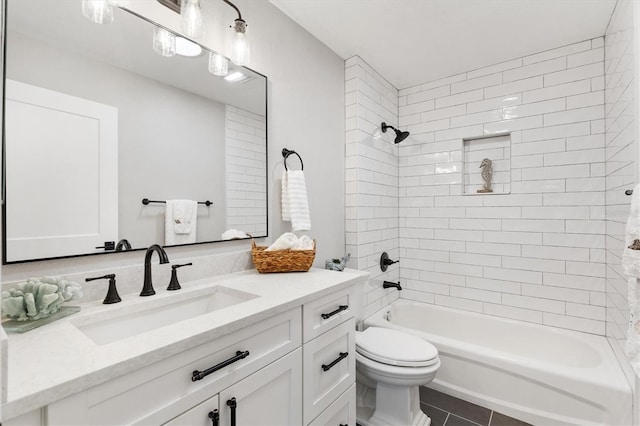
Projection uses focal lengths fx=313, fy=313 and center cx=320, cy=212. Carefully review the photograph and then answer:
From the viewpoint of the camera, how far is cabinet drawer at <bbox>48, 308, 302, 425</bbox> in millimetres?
703

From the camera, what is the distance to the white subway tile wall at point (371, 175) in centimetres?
241

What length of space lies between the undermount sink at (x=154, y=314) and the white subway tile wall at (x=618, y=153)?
200cm

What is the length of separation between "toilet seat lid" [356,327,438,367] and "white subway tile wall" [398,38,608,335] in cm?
99

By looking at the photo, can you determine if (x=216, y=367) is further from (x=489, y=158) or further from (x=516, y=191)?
(x=489, y=158)

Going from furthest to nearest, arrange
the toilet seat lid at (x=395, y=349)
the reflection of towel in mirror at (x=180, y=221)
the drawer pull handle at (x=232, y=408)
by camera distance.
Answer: the toilet seat lid at (x=395, y=349) < the reflection of towel in mirror at (x=180, y=221) < the drawer pull handle at (x=232, y=408)

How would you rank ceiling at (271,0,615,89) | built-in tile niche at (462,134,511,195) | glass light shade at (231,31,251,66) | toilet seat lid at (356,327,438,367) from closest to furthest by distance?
glass light shade at (231,31,251,66) → toilet seat lid at (356,327,438,367) → ceiling at (271,0,615,89) → built-in tile niche at (462,134,511,195)

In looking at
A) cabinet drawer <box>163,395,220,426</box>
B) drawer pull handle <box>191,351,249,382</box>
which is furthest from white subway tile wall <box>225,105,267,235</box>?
cabinet drawer <box>163,395,220,426</box>

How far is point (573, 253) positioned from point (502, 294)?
58cm

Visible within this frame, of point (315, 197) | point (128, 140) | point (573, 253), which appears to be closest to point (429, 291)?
point (573, 253)

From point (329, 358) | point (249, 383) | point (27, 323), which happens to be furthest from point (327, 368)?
point (27, 323)

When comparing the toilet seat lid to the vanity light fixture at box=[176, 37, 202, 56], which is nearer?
the vanity light fixture at box=[176, 37, 202, 56]

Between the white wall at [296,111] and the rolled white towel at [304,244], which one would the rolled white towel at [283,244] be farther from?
the white wall at [296,111]

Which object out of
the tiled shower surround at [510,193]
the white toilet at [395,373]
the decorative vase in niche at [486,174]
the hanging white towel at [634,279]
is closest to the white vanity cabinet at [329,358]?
the white toilet at [395,373]

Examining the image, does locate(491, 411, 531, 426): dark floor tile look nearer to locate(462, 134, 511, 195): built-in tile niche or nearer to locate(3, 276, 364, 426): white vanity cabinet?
locate(3, 276, 364, 426): white vanity cabinet
